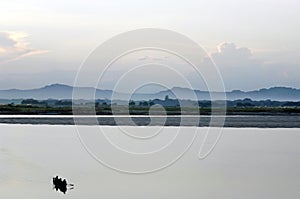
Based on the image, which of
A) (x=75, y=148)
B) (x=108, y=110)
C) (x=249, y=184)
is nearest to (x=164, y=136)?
(x=75, y=148)

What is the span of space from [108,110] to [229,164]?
3090 centimetres

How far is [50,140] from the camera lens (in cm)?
2678

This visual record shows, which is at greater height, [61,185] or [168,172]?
[168,172]

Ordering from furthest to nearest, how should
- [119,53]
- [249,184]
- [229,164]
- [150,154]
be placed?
1. [150,154]
2. [229,164]
3. [249,184]
4. [119,53]

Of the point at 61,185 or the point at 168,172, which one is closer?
the point at 61,185

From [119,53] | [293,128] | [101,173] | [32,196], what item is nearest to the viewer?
[119,53]

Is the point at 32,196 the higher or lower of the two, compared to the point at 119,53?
lower

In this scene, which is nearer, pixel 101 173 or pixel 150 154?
pixel 101 173

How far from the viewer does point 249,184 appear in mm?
16562

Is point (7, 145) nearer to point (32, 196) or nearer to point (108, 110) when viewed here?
point (32, 196)

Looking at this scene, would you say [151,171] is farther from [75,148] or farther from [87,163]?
[75,148]

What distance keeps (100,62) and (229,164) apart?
805 cm

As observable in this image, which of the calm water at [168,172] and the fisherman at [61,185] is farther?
the fisherman at [61,185]

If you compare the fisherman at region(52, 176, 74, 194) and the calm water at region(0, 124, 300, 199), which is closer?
the calm water at region(0, 124, 300, 199)
